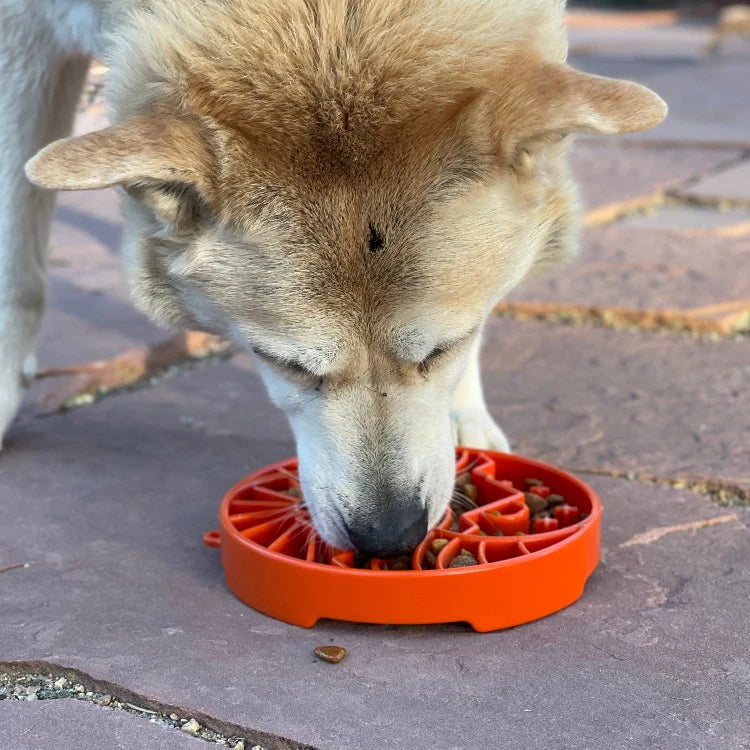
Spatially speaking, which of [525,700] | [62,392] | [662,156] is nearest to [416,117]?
[525,700]

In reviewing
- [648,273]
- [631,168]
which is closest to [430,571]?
[648,273]

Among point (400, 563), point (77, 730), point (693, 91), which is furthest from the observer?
point (693, 91)

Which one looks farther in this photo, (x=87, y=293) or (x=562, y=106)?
(x=87, y=293)

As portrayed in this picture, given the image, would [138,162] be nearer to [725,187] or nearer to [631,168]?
[725,187]

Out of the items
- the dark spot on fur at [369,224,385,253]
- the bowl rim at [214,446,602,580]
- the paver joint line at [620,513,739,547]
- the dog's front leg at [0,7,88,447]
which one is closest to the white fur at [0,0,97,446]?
the dog's front leg at [0,7,88,447]

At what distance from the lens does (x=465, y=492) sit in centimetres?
271

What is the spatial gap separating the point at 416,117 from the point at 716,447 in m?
1.36

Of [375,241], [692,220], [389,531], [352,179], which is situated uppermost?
[352,179]

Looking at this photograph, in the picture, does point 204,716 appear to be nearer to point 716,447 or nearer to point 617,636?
point 617,636

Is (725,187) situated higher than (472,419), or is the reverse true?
(472,419)

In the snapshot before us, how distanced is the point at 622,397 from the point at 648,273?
130 cm

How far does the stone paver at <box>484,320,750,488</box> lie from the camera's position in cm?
309

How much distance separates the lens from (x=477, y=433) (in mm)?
3090

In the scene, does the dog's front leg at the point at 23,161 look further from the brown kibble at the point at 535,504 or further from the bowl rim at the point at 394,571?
the brown kibble at the point at 535,504
